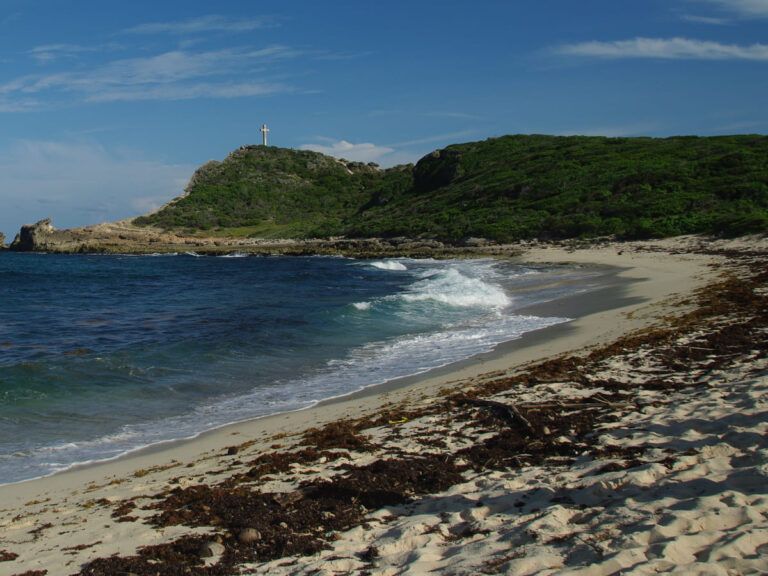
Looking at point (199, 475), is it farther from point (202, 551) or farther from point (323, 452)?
point (202, 551)

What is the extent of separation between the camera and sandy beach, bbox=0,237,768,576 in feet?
11.4

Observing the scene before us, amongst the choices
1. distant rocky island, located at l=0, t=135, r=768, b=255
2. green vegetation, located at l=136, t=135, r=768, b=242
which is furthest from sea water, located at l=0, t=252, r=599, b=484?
distant rocky island, located at l=0, t=135, r=768, b=255

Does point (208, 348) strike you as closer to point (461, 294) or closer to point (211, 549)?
point (461, 294)

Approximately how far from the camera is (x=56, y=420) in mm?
8109

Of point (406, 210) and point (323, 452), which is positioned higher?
point (406, 210)

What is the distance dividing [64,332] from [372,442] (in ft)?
40.5

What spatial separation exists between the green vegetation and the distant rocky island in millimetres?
168

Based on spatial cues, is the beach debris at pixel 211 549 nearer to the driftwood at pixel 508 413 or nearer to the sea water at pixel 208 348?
the driftwood at pixel 508 413

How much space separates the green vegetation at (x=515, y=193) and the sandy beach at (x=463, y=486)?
2567 cm

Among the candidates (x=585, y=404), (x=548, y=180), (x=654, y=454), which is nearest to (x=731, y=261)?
(x=585, y=404)

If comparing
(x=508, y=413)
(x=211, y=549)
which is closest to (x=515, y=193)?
(x=508, y=413)

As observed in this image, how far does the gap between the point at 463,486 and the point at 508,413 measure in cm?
180

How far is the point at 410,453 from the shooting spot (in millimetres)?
5531

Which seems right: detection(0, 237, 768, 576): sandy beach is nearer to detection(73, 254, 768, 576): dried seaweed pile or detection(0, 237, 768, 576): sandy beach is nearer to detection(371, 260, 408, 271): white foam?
detection(73, 254, 768, 576): dried seaweed pile
